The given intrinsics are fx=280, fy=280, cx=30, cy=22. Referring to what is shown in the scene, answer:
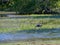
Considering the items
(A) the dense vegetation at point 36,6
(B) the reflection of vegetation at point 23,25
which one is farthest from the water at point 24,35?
(A) the dense vegetation at point 36,6

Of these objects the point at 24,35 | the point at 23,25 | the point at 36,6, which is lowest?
the point at 36,6

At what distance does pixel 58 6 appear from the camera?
3325 centimetres

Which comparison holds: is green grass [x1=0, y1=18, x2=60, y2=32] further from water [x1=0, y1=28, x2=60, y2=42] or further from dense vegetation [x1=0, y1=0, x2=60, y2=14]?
dense vegetation [x1=0, y1=0, x2=60, y2=14]

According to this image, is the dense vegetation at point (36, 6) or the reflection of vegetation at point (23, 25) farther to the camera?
the dense vegetation at point (36, 6)

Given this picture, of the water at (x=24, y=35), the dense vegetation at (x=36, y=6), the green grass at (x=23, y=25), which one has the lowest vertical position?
the dense vegetation at (x=36, y=6)

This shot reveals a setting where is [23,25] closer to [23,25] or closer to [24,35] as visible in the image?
[23,25]

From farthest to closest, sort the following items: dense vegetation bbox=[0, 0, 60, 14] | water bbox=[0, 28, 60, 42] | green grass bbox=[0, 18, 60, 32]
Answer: dense vegetation bbox=[0, 0, 60, 14] → green grass bbox=[0, 18, 60, 32] → water bbox=[0, 28, 60, 42]

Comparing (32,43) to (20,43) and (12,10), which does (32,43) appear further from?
(12,10)

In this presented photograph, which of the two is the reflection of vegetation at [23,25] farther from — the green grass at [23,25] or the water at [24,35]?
the water at [24,35]

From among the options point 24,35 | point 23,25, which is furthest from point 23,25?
point 24,35

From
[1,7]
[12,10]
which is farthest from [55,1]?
[1,7]

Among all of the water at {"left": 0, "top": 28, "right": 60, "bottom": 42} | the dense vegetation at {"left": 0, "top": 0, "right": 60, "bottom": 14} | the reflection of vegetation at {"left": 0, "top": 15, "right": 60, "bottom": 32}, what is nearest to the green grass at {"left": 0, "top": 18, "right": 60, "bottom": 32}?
the reflection of vegetation at {"left": 0, "top": 15, "right": 60, "bottom": 32}

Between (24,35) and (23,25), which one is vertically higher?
(24,35)

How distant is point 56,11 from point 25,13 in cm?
361
